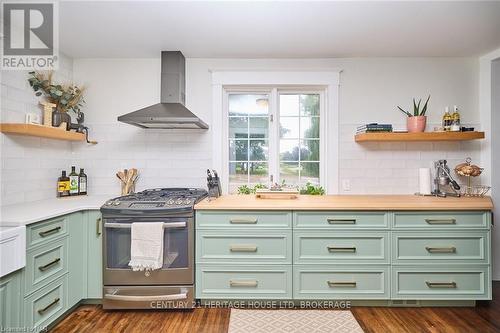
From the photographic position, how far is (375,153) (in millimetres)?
2797

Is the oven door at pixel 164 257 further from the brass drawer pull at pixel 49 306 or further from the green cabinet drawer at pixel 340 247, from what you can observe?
the green cabinet drawer at pixel 340 247

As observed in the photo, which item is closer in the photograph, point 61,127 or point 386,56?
point 61,127

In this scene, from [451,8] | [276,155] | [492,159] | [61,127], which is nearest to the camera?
[451,8]

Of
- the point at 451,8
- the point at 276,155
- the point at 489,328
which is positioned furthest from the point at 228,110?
the point at 489,328

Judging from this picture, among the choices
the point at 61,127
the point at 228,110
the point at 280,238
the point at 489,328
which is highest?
the point at 228,110

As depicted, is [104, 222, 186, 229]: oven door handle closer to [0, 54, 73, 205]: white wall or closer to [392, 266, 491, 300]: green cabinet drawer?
[0, 54, 73, 205]: white wall

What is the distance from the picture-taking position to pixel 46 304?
190cm

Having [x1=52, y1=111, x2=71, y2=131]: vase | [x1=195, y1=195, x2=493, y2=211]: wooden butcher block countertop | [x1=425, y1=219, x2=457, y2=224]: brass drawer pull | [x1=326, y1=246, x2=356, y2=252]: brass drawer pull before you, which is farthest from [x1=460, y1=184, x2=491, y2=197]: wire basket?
[x1=52, y1=111, x2=71, y2=131]: vase

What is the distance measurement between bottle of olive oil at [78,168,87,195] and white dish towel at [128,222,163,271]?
1024mm

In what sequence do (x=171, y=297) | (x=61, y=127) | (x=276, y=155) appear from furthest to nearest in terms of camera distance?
(x=276, y=155) → (x=61, y=127) → (x=171, y=297)

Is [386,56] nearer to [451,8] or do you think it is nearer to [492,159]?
[451,8]

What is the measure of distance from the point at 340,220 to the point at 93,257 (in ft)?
6.68

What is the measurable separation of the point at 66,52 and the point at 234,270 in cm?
264

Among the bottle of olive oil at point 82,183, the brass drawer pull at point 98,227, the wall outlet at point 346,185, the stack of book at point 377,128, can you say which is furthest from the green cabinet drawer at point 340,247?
the bottle of olive oil at point 82,183
